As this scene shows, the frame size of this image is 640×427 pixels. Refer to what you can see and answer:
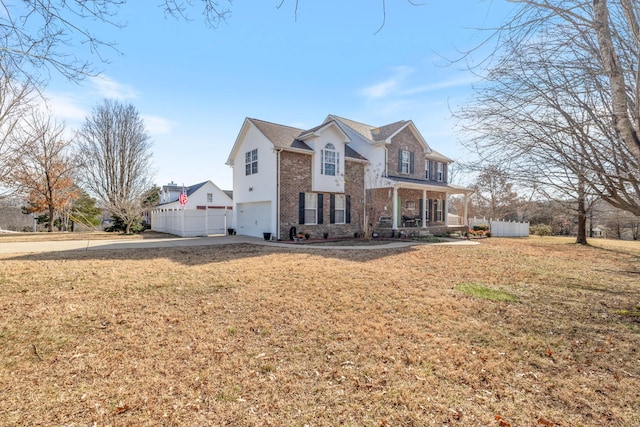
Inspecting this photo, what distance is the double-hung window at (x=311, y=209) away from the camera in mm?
17234

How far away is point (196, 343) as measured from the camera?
13.4 ft

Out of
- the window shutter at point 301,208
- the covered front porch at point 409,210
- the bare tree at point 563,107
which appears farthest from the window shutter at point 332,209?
the bare tree at point 563,107

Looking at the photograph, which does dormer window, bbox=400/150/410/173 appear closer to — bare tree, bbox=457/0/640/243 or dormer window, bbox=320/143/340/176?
dormer window, bbox=320/143/340/176

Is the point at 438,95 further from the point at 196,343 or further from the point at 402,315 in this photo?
the point at 196,343

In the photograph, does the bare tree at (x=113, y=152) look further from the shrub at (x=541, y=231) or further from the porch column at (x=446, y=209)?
the shrub at (x=541, y=231)

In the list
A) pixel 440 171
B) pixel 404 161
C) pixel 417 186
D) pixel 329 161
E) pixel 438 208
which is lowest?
pixel 438 208

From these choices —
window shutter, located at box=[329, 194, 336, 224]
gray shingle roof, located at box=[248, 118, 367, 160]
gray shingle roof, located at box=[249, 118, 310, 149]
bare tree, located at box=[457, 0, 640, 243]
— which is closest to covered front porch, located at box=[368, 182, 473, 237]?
window shutter, located at box=[329, 194, 336, 224]

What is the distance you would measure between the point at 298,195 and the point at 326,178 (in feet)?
6.85

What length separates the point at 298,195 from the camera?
1667 cm

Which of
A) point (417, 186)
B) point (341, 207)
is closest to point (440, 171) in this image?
point (417, 186)

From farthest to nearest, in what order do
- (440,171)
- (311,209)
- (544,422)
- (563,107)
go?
(440,171), (311,209), (563,107), (544,422)

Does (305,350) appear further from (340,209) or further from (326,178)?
(340,209)

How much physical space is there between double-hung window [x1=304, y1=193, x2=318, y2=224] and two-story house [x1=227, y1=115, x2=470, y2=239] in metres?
0.06

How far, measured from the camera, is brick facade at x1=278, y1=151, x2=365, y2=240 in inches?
635
